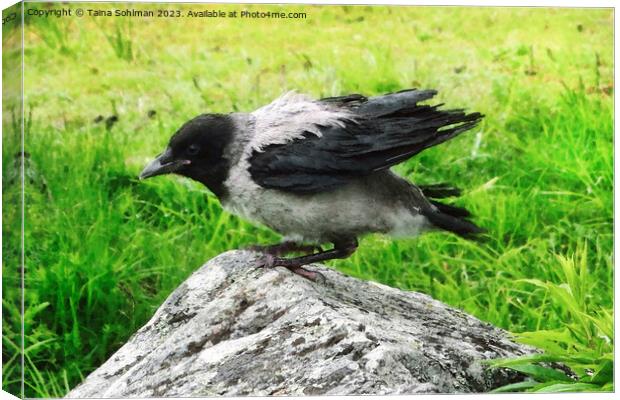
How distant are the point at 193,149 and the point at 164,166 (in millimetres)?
126

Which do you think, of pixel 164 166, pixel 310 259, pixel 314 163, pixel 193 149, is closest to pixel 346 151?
pixel 314 163

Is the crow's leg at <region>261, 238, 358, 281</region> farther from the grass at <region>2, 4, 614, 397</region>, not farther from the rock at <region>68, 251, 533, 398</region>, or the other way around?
the grass at <region>2, 4, 614, 397</region>

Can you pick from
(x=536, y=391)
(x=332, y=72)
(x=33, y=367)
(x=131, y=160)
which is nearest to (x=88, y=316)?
(x=33, y=367)

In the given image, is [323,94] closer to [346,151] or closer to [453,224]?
[346,151]

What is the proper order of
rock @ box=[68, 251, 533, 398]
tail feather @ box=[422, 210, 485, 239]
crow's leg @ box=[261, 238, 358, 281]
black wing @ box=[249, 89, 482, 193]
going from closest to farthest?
rock @ box=[68, 251, 533, 398] → black wing @ box=[249, 89, 482, 193] → crow's leg @ box=[261, 238, 358, 281] → tail feather @ box=[422, 210, 485, 239]

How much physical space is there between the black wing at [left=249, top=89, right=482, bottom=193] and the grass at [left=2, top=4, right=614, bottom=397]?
0.82 feet

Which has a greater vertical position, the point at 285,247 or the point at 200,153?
the point at 200,153

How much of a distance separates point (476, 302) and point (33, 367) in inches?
69.8

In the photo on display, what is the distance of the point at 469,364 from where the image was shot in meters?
4.32

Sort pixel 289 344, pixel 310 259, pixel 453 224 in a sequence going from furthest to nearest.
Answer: pixel 453 224
pixel 310 259
pixel 289 344

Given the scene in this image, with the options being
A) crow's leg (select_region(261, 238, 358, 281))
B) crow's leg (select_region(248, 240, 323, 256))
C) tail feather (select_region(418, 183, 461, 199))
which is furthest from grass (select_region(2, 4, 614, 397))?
crow's leg (select_region(248, 240, 323, 256))

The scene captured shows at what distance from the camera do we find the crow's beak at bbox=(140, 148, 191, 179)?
14.9ft

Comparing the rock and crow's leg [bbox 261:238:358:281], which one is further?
crow's leg [bbox 261:238:358:281]

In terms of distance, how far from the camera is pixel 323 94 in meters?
4.86
